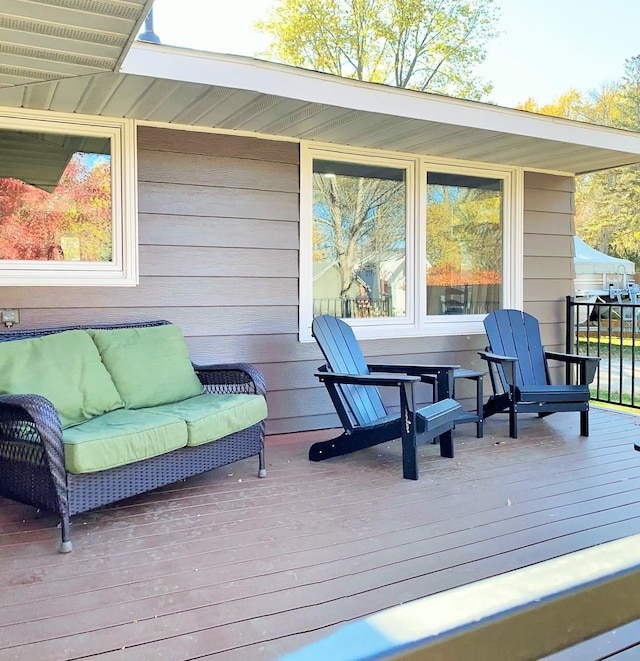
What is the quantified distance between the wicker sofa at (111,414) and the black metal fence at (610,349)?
2.91m

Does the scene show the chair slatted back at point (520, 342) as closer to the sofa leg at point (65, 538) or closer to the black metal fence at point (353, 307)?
the black metal fence at point (353, 307)

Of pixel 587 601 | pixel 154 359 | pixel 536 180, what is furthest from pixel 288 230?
pixel 587 601

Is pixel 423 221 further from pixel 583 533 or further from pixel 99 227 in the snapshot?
pixel 583 533

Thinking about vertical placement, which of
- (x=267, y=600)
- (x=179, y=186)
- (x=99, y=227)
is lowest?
(x=267, y=600)

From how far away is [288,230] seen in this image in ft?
13.7

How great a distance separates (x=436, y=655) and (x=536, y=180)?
5330 millimetres

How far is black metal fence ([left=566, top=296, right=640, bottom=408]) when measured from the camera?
16.9ft

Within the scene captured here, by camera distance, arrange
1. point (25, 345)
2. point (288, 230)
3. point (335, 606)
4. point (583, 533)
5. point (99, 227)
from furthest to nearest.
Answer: point (288, 230) → point (99, 227) → point (25, 345) → point (583, 533) → point (335, 606)

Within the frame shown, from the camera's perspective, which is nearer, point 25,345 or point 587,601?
point 587,601

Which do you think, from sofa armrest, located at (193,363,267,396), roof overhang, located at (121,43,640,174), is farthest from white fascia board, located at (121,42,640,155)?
Result: sofa armrest, located at (193,363,267,396)

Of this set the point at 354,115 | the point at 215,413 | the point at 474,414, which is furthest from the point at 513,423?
the point at 354,115

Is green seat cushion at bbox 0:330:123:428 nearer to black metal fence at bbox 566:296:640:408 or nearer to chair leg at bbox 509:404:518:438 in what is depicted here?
chair leg at bbox 509:404:518:438

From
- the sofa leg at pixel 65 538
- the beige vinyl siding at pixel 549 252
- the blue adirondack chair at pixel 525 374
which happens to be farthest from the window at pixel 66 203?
the beige vinyl siding at pixel 549 252

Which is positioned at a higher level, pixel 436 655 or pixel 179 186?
pixel 179 186
